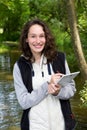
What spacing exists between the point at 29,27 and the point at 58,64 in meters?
0.38

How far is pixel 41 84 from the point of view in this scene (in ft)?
9.96

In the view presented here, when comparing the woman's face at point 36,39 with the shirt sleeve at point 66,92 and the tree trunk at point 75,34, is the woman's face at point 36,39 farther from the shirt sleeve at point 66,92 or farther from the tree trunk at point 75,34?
the tree trunk at point 75,34

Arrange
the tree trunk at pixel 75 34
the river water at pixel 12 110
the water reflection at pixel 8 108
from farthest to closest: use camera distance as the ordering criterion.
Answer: the water reflection at pixel 8 108 → the river water at pixel 12 110 → the tree trunk at pixel 75 34

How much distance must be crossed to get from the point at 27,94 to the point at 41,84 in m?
0.13

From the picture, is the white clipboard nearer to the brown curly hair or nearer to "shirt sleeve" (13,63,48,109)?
"shirt sleeve" (13,63,48,109)

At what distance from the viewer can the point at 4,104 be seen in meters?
11.4

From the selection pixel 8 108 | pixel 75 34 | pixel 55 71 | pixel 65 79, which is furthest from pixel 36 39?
pixel 8 108

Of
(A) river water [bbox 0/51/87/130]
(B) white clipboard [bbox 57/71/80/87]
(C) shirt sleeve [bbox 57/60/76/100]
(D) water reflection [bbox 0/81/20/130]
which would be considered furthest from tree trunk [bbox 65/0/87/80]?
(B) white clipboard [bbox 57/71/80/87]

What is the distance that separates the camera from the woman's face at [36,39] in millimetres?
3092

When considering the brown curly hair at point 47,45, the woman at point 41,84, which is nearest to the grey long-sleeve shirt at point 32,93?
the woman at point 41,84

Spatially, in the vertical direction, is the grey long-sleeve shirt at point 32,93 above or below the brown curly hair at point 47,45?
below

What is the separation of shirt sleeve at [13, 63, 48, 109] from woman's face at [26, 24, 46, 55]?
211 mm

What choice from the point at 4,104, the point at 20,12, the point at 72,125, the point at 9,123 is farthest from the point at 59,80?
the point at 20,12

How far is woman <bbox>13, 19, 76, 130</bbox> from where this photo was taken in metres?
3.00
